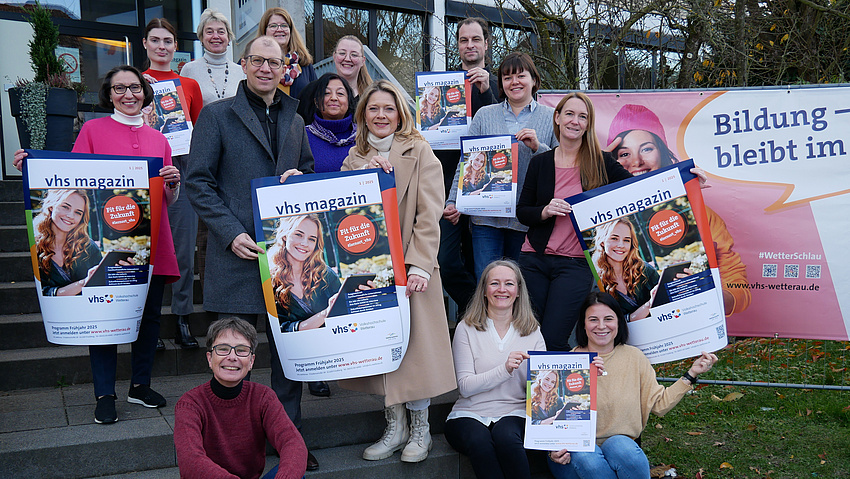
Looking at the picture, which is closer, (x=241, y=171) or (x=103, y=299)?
(x=241, y=171)

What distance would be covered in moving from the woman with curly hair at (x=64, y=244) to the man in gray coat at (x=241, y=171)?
628mm

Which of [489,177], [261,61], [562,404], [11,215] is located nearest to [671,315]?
[562,404]

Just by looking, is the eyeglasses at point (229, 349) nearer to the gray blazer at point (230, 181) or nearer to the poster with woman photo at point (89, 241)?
the gray blazer at point (230, 181)

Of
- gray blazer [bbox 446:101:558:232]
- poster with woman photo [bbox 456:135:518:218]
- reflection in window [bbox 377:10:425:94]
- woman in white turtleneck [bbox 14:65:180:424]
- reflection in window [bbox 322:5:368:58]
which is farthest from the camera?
reflection in window [bbox 377:10:425:94]

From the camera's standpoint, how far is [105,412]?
3.45m

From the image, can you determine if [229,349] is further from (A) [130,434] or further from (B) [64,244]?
(B) [64,244]

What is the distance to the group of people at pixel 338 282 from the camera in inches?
115

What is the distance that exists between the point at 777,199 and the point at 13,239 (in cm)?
545

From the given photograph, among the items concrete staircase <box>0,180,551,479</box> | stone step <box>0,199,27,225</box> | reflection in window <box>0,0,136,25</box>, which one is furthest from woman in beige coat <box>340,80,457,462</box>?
reflection in window <box>0,0,136,25</box>

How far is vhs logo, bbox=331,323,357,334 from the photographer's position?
3.16 metres

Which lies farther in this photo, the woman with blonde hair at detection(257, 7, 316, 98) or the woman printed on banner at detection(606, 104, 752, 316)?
the woman with blonde hair at detection(257, 7, 316, 98)

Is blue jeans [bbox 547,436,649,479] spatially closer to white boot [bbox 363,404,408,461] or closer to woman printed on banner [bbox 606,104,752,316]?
white boot [bbox 363,404,408,461]

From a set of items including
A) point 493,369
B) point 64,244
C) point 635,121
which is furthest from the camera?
point 635,121

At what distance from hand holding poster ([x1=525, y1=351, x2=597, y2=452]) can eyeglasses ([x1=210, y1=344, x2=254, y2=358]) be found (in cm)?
133
